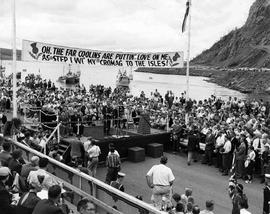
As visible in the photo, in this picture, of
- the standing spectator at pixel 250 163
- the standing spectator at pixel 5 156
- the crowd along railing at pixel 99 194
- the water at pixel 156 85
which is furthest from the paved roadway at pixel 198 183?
the water at pixel 156 85

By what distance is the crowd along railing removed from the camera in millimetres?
6022

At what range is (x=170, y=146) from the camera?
716 inches

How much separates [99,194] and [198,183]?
656 cm

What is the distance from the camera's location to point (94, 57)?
61.1 ft

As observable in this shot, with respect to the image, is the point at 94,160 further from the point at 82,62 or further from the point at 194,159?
the point at 82,62

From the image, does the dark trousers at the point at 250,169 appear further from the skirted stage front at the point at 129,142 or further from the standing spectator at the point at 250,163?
the skirted stage front at the point at 129,142

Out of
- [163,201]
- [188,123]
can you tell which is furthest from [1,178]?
[188,123]

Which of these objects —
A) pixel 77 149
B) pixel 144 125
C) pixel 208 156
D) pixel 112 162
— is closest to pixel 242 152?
pixel 208 156

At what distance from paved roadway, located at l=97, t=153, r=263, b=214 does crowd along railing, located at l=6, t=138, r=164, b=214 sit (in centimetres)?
374

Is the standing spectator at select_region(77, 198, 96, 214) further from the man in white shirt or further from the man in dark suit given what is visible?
the man in white shirt

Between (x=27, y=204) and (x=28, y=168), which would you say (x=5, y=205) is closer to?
(x=27, y=204)

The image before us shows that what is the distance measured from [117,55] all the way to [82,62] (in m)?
2.07

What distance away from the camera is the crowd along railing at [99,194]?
6.02 meters

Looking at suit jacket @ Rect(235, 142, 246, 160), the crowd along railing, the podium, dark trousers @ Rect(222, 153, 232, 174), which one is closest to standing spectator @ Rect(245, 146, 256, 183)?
suit jacket @ Rect(235, 142, 246, 160)
